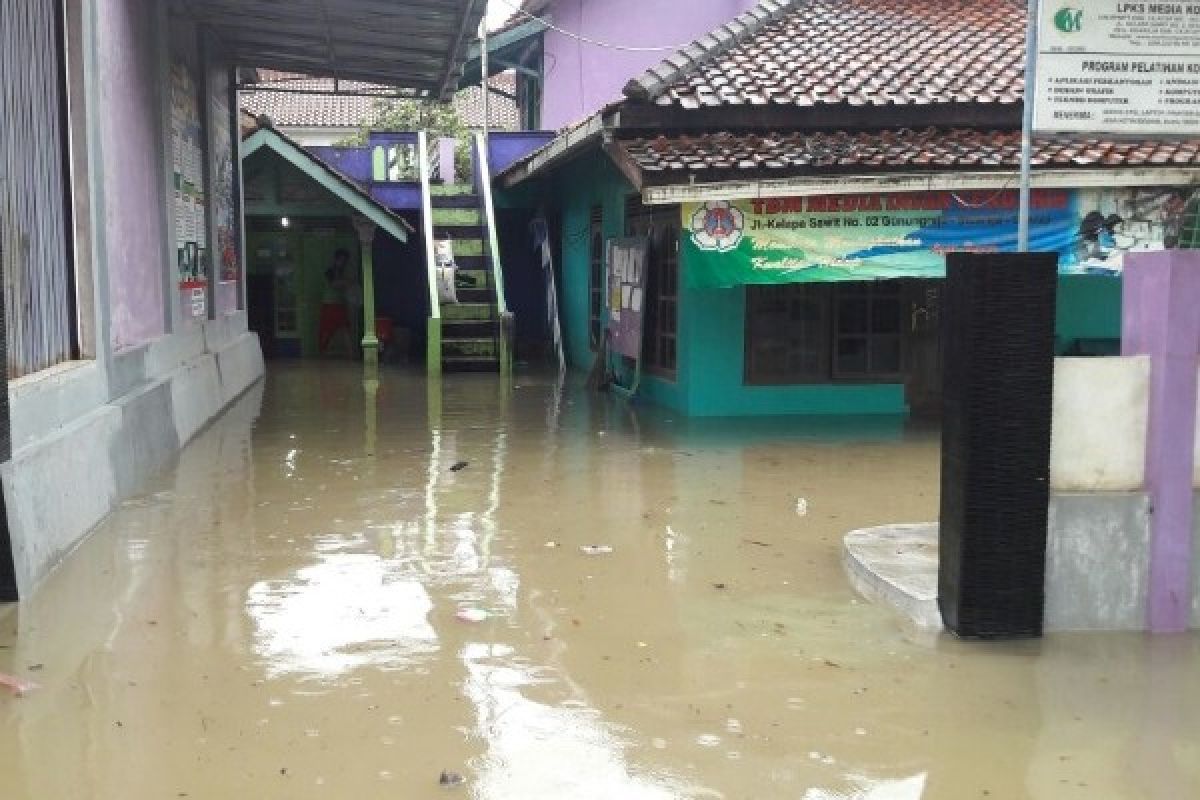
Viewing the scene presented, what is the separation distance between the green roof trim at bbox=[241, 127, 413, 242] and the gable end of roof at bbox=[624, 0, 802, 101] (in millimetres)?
5817

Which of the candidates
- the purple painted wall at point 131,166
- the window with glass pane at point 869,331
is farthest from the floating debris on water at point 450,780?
the window with glass pane at point 869,331

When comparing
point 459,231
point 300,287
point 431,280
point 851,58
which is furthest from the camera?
point 300,287

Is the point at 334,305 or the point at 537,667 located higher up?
the point at 334,305

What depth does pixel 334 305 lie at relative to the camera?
2000 cm

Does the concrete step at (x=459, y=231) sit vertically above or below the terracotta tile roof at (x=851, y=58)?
below

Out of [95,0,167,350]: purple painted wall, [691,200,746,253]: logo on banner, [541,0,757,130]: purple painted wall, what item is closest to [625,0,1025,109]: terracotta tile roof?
[691,200,746,253]: logo on banner

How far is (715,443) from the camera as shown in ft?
34.1

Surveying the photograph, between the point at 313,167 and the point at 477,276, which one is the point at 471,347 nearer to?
the point at 477,276

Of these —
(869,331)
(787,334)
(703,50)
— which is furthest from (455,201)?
(869,331)

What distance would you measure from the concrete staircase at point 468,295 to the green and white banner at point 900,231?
6.63 m

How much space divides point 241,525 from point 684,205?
4.92 m

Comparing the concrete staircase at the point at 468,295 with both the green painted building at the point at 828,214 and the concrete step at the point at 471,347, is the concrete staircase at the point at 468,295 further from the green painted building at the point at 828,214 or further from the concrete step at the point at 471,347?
the green painted building at the point at 828,214

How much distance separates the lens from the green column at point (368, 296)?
1745 centimetres

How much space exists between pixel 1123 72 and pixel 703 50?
23.1 feet
